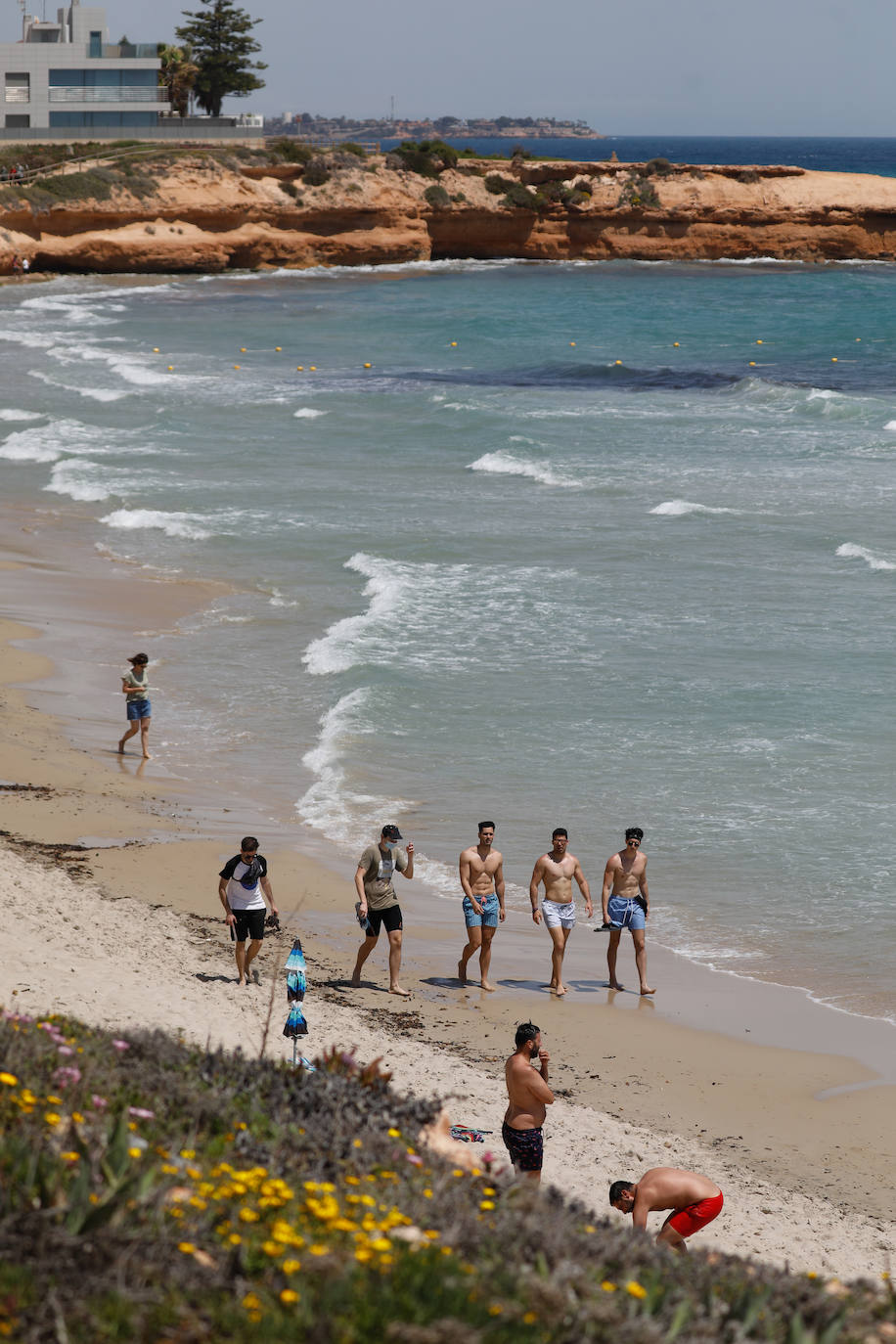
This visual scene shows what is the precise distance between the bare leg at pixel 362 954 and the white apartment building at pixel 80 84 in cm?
7654

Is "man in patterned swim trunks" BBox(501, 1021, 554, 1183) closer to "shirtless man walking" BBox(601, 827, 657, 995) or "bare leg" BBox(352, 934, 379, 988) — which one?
"bare leg" BBox(352, 934, 379, 988)

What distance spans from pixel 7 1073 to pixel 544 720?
11.4m

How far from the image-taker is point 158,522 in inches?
1024

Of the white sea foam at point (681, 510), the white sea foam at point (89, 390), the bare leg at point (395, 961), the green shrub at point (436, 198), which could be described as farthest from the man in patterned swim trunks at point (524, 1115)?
the green shrub at point (436, 198)

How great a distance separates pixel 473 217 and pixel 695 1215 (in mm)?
71849

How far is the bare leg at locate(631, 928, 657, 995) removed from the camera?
11.0 metres

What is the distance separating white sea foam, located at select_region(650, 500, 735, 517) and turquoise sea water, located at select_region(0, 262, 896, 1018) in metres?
0.09

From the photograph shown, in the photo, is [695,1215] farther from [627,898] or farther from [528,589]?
[528,589]

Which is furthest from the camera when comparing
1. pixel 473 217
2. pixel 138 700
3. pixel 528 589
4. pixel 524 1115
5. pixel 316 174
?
pixel 473 217

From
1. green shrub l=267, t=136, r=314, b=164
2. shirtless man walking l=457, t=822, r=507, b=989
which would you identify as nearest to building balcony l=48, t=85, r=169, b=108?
green shrub l=267, t=136, r=314, b=164

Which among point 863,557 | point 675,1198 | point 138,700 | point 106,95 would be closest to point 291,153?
point 106,95

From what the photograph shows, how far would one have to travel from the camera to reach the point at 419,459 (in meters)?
31.9

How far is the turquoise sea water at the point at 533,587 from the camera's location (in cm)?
1384

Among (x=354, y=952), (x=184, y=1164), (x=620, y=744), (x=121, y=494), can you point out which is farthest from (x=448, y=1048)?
(x=121, y=494)
